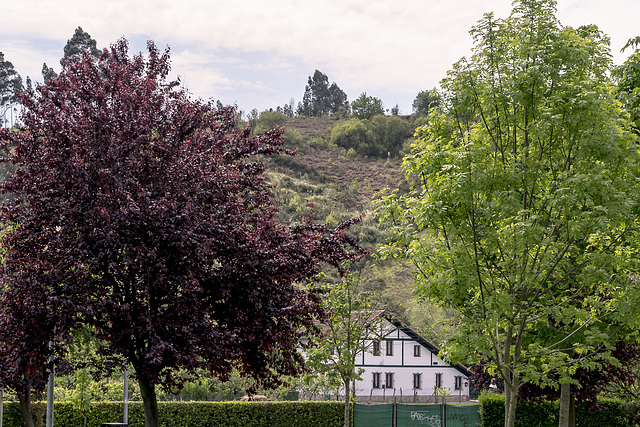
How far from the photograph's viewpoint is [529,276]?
356 inches

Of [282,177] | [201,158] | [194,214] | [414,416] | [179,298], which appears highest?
[282,177]

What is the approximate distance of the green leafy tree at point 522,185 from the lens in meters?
8.80

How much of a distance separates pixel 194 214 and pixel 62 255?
1973 millimetres

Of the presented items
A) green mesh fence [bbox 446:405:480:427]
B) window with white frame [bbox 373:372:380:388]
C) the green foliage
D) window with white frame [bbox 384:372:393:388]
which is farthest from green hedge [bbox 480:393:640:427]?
the green foliage

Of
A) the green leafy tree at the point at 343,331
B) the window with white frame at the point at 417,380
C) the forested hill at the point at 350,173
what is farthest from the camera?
the forested hill at the point at 350,173

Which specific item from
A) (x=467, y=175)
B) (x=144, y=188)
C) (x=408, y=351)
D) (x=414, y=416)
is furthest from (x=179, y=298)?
(x=408, y=351)

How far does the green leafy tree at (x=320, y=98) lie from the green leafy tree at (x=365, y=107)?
11995 millimetres

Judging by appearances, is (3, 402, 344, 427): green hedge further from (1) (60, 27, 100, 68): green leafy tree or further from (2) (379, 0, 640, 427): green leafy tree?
(1) (60, 27, 100, 68): green leafy tree

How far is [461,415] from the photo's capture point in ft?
90.7

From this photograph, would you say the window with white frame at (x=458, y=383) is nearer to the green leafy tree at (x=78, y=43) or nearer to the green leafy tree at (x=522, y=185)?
the green leafy tree at (x=522, y=185)

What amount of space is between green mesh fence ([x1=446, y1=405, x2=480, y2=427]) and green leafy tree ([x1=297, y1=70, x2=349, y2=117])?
436ft

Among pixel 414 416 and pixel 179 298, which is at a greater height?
pixel 179 298

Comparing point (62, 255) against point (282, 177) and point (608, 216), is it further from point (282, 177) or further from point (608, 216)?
point (282, 177)

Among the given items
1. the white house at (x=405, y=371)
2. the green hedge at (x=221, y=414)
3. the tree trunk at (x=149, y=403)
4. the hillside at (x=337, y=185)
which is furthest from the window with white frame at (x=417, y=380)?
the tree trunk at (x=149, y=403)
